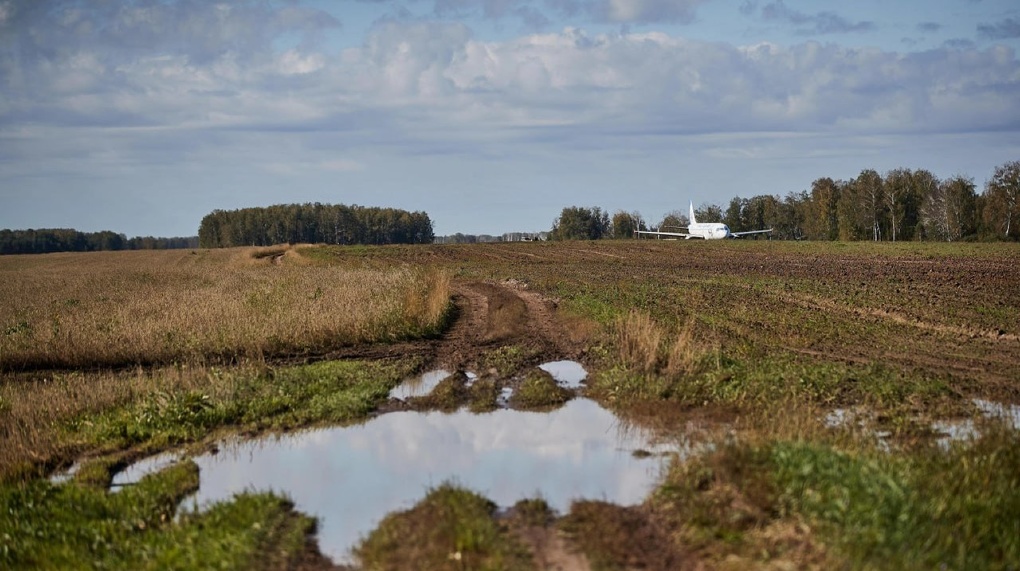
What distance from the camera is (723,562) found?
696 cm

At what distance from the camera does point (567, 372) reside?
646 inches

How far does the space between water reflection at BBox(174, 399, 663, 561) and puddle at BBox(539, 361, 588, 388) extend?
196 cm

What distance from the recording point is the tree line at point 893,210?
80.2m

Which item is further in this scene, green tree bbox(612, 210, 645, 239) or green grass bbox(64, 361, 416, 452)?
green tree bbox(612, 210, 645, 239)

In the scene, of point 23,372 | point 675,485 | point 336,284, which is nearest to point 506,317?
point 336,284

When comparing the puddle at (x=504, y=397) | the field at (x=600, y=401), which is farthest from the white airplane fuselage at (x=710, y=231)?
the puddle at (x=504, y=397)

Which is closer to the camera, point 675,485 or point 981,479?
point 981,479

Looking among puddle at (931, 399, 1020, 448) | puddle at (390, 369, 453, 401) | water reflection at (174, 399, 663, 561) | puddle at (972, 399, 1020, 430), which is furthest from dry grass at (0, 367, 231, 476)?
puddle at (972, 399, 1020, 430)

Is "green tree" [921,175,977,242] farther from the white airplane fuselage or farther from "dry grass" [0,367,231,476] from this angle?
"dry grass" [0,367,231,476]

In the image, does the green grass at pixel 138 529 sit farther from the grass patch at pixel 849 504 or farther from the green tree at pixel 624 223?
the green tree at pixel 624 223

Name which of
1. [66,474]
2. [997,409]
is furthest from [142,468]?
[997,409]

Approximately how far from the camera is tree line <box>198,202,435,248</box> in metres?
144

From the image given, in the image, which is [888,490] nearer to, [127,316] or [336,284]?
[127,316]

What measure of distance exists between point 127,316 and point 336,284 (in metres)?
9.09
